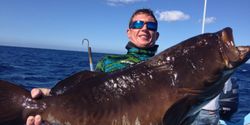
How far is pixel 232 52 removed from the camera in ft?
10.6

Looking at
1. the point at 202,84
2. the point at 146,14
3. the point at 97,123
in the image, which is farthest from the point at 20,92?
the point at 146,14

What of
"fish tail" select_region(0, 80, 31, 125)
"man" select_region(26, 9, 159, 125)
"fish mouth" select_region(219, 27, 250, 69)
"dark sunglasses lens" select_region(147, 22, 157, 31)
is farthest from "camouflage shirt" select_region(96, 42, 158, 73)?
"fish mouth" select_region(219, 27, 250, 69)

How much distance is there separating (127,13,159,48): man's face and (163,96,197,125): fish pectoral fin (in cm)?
174

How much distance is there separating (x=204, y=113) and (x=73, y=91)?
3.74 m

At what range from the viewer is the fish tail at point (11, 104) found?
10.7 ft

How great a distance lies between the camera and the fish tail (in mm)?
3254

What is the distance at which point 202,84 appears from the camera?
3.26m

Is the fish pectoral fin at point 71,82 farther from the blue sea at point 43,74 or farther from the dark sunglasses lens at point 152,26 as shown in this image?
the dark sunglasses lens at point 152,26

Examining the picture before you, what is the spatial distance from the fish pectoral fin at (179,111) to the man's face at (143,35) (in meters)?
1.74

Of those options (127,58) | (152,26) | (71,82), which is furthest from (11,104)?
(152,26)

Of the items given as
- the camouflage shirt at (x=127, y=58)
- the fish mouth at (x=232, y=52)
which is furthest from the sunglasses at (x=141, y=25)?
the fish mouth at (x=232, y=52)

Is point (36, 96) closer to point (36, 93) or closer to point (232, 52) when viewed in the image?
point (36, 93)

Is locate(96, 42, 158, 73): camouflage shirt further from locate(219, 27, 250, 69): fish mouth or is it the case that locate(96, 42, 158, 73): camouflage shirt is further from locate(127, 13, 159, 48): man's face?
locate(219, 27, 250, 69): fish mouth

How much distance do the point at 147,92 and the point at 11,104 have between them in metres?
1.23
